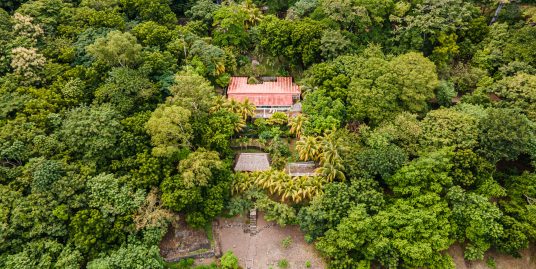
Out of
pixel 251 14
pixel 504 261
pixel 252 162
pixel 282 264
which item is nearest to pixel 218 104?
pixel 252 162

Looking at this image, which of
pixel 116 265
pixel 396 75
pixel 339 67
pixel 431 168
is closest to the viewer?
pixel 116 265

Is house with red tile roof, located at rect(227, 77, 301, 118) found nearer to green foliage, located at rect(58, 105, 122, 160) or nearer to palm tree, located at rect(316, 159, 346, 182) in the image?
palm tree, located at rect(316, 159, 346, 182)

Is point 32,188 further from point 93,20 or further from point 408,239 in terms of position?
point 408,239

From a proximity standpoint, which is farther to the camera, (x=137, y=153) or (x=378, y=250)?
(x=137, y=153)

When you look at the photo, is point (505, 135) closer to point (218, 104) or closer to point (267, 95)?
point (267, 95)

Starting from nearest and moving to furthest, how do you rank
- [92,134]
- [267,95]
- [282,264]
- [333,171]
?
1. [92,134]
2. [282,264]
3. [333,171]
4. [267,95]

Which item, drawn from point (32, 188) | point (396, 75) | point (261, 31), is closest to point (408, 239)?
point (396, 75)
